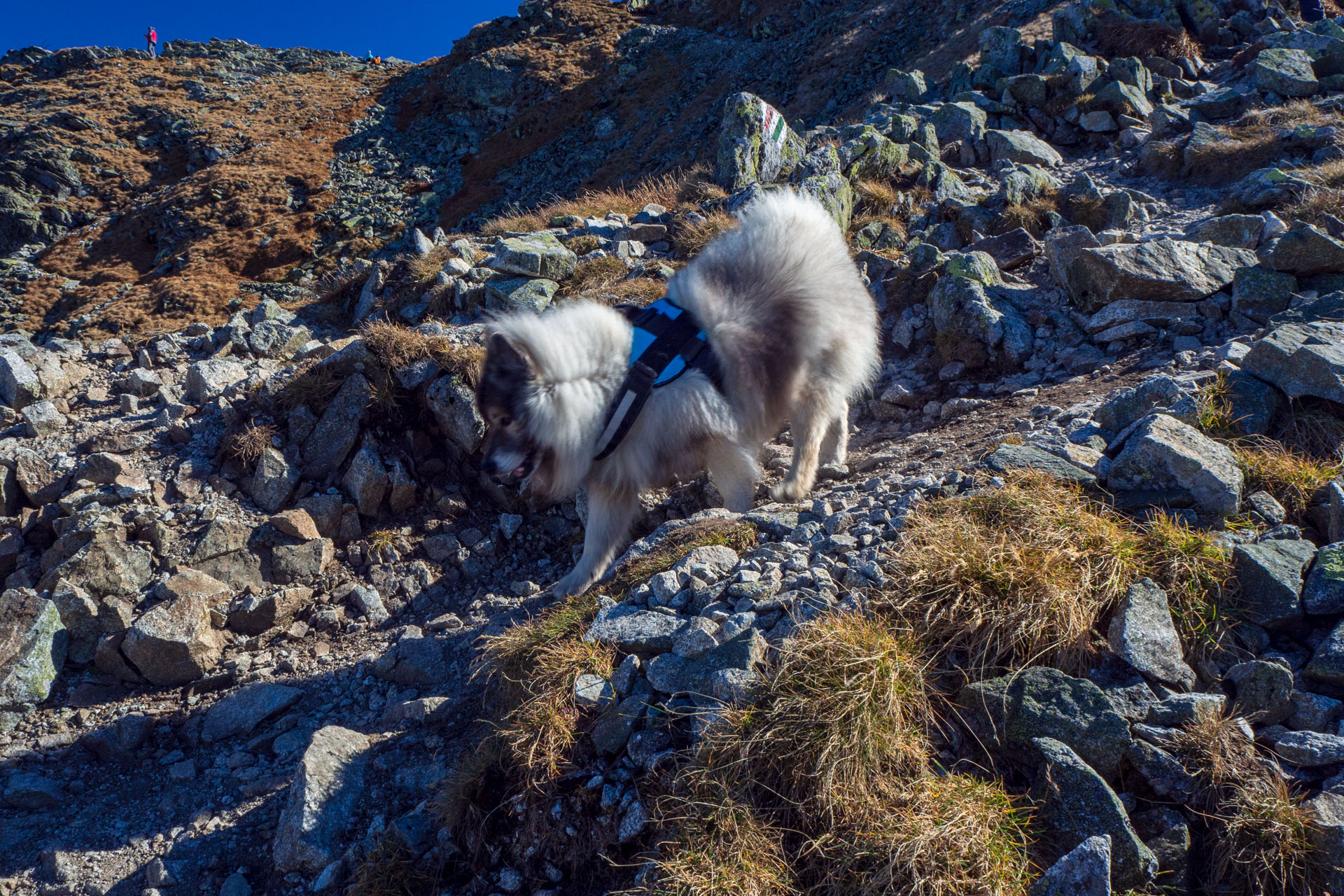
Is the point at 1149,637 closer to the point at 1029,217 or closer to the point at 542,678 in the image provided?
the point at 542,678

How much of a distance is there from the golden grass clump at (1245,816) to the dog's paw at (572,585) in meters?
3.59

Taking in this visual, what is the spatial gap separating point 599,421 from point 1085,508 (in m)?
2.75

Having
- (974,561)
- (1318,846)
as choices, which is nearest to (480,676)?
(974,561)

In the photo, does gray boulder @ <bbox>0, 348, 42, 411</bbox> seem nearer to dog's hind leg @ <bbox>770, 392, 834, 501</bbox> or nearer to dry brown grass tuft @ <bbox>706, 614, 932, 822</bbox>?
dog's hind leg @ <bbox>770, 392, 834, 501</bbox>

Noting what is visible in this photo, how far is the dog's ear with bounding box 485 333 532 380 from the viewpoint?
417 centimetres

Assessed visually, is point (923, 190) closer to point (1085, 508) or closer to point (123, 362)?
point (1085, 508)

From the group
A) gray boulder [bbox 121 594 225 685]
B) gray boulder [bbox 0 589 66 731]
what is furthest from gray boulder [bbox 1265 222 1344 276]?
gray boulder [bbox 0 589 66 731]

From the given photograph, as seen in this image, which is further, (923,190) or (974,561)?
(923,190)

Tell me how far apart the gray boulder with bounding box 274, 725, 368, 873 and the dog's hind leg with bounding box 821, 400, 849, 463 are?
13.6ft

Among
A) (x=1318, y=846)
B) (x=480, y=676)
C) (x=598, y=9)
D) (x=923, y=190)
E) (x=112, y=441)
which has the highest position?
(x=598, y=9)

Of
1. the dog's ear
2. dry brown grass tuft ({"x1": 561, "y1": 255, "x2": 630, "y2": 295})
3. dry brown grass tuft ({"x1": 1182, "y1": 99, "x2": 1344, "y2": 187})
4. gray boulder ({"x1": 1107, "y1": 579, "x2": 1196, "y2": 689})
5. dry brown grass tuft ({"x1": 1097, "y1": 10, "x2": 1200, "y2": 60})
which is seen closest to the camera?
gray boulder ({"x1": 1107, "y1": 579, "x2": 1196, "y2": 689})

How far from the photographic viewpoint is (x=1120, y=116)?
12.2 meters

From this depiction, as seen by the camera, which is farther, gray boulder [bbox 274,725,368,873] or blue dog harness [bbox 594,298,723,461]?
blue dog harness [bbox 594,298,723,461]

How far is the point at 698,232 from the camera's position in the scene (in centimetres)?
962
